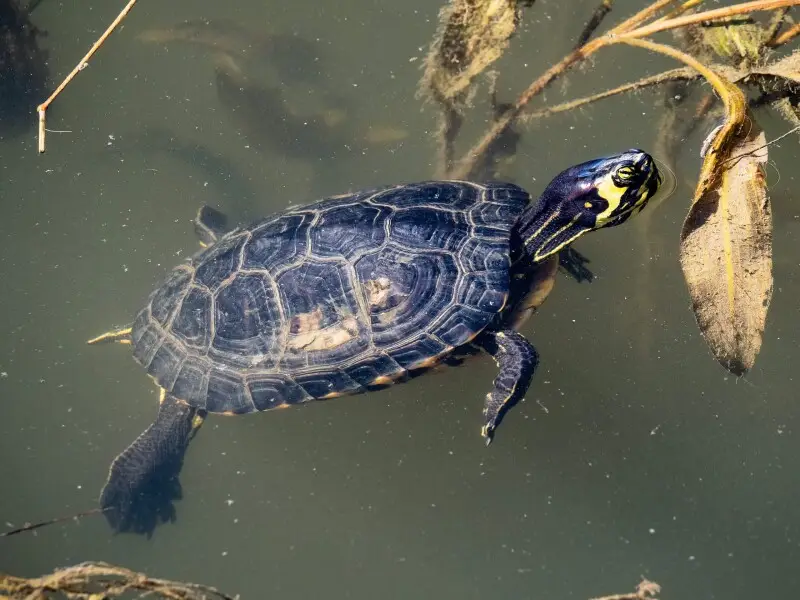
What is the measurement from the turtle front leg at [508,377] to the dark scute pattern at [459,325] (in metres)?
0.33

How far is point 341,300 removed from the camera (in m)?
3.46

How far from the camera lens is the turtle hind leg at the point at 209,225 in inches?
188

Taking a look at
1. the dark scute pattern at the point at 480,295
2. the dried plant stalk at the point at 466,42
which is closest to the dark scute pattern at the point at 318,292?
the dark scute pattern at the point at 480,295

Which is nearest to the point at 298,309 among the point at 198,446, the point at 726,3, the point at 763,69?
the point at 198,446

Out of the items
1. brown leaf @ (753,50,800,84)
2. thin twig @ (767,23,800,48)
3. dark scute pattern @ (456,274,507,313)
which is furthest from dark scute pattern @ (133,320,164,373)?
thin twig @ (767,23,800,48)

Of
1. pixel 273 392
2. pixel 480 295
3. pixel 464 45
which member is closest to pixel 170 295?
pixel 273 392

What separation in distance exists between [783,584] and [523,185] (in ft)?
11.9

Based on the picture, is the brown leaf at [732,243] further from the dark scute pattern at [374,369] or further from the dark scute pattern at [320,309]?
the dark scute pattern at [320,309]

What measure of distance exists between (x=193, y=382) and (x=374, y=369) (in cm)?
123

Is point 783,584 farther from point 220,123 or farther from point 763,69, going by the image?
point 220,123

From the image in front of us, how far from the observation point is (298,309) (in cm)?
349

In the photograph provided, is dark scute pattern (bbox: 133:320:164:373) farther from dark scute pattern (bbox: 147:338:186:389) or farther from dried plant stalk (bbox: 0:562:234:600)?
dried plant stalk (bbox: 0:562:234:600)

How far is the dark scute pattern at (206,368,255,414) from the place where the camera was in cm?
360

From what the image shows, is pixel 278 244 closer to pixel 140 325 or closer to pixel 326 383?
pixel 326 383
